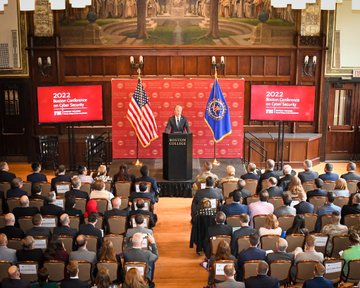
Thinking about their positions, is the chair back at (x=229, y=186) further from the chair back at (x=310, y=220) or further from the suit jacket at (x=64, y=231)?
the suit jacket at (x=64, y=231)

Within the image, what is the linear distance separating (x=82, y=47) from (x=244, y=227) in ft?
38.1

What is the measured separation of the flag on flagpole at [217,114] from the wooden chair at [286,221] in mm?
6251

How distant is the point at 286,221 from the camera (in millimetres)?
10906

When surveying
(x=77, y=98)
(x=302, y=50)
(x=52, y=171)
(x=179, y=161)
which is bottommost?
(x=52, y=171)

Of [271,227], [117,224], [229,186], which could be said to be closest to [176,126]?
[229,186]

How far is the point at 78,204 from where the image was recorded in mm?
12102

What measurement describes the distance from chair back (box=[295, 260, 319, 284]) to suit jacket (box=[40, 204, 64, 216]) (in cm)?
463

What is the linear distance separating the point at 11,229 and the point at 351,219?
20.3ft

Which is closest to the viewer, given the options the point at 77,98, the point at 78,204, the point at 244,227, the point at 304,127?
the point at 244,227

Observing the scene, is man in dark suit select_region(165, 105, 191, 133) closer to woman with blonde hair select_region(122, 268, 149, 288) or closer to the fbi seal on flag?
the fbi seal on flag

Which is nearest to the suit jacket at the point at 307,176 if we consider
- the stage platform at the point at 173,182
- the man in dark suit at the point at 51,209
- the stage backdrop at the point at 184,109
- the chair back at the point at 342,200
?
the chair back at the point at 342,200

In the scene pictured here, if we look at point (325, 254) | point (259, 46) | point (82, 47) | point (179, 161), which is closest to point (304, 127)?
point (259, 46)

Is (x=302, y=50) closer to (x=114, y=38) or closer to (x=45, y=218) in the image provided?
(x=114, y=38)

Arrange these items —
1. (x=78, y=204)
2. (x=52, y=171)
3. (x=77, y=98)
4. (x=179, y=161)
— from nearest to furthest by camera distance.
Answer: (x=78, y=204), (x=179, y=161), (x=77, y=98), (x=52, y=171)
